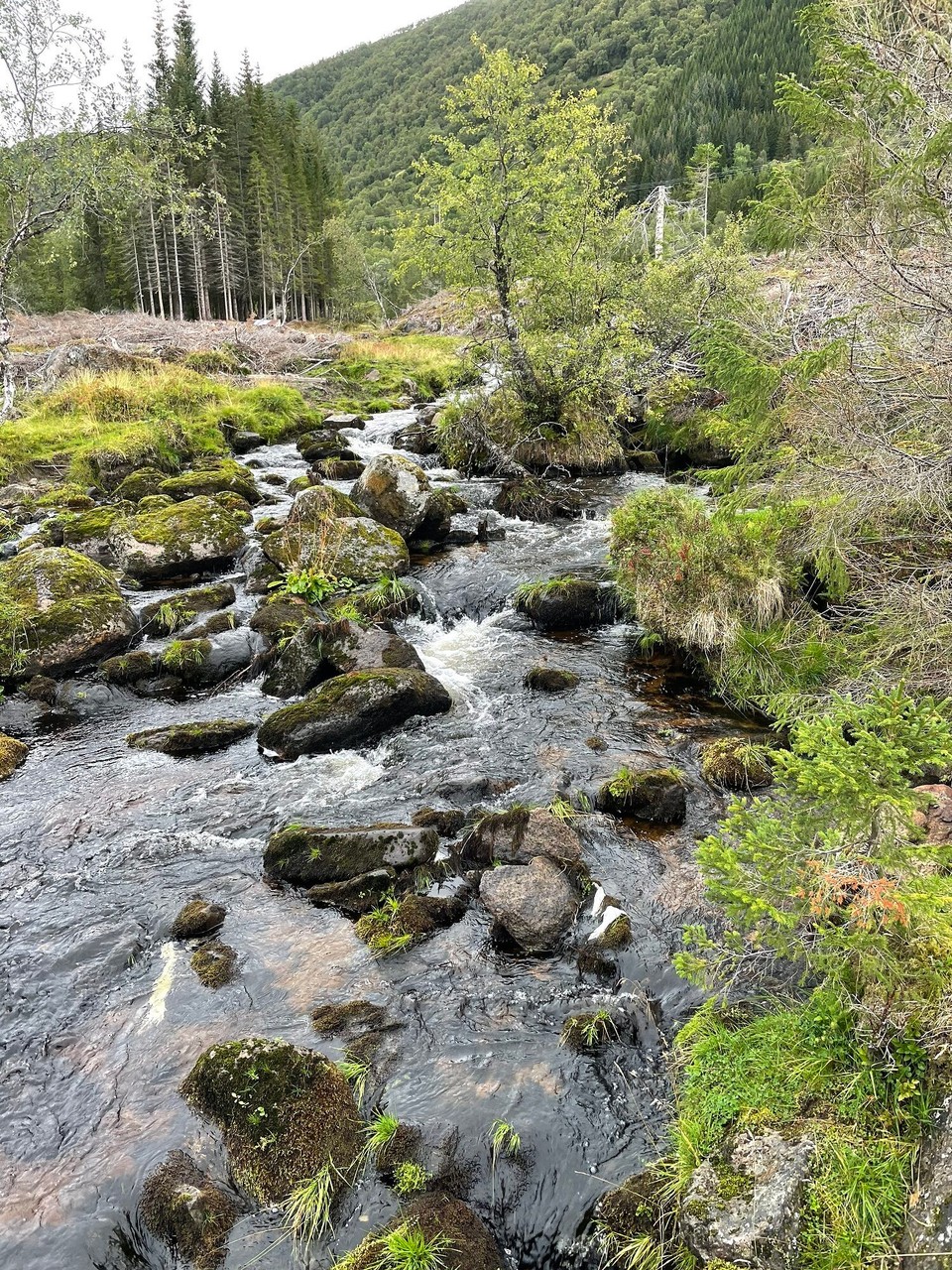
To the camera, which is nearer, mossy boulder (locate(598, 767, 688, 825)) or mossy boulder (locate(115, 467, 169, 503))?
mossy boulder (locate(598, 767, 688, 825))

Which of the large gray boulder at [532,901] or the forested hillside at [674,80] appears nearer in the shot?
the large gray boulder at [532,901]

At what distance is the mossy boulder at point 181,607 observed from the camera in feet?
41.5

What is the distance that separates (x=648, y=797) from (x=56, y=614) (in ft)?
32.7

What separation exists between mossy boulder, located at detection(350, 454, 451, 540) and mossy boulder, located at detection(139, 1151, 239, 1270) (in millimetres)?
13459

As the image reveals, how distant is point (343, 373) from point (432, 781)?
34.1 m

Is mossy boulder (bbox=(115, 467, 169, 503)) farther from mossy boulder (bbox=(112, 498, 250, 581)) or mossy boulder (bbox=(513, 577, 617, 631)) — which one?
mossy boulder (bbox=(513, 577, 617, 631))

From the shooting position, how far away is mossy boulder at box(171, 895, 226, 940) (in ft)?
22.4

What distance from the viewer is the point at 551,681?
11.2 meters

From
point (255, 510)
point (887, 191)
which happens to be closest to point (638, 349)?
point (255, 510)

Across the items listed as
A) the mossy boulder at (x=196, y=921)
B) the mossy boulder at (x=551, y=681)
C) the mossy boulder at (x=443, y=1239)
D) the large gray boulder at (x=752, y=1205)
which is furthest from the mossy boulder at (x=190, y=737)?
the large gray boulder at (x=752, y=1205)

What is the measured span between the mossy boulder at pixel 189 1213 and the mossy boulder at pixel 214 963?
5.48 feet

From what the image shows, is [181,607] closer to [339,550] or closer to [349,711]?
[339,550]

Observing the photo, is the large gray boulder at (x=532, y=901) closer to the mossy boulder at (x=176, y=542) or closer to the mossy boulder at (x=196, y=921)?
the mossy boulder at (x=196, y=921)

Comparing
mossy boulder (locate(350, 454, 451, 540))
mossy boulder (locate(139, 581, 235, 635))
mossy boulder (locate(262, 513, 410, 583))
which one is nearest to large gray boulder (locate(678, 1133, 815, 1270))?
mossy boulder (locate(139, 581, 235, 635))
